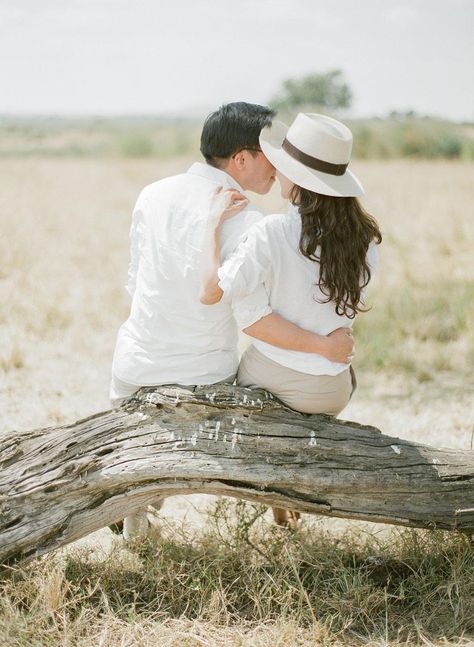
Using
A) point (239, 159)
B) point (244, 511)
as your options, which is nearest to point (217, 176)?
point (239, 159)

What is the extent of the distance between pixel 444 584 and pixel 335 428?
76 centimetres

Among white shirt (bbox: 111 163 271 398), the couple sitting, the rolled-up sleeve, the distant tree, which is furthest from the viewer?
the distant tree

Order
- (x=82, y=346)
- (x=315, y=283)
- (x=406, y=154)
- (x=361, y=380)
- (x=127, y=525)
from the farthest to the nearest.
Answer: (x=406, y=154) → (x=82, y=346) → (x=361, y=380) → (x=127, y=525) → (x=315, y=283)

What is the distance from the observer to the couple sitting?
2.82 m

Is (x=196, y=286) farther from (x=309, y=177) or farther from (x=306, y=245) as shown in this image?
(x=309, y=177)

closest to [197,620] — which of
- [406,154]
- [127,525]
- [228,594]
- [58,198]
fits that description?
[228,594]

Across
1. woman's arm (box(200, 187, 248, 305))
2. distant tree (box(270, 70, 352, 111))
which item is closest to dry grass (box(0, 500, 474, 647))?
woman's arm (box(200, 187, 248, 305))

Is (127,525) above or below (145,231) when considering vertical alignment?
below

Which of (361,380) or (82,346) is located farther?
(82,346)

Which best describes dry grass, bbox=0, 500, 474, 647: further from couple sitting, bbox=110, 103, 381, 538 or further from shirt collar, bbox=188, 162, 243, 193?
shirt collar, bbox=188, 162, 243, 193

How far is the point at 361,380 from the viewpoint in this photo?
594 centimetres

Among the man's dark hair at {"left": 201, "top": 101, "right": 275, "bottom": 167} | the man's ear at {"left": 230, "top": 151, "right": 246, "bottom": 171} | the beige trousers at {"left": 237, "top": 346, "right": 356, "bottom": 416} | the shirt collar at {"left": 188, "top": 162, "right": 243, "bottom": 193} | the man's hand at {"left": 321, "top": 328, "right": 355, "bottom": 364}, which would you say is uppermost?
the man's dark hair at {"left": 201, "top": 101, "right": 275, "bottom": 167}

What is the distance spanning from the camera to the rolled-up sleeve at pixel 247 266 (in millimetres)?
2717

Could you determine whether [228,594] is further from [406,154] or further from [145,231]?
[406,154]
